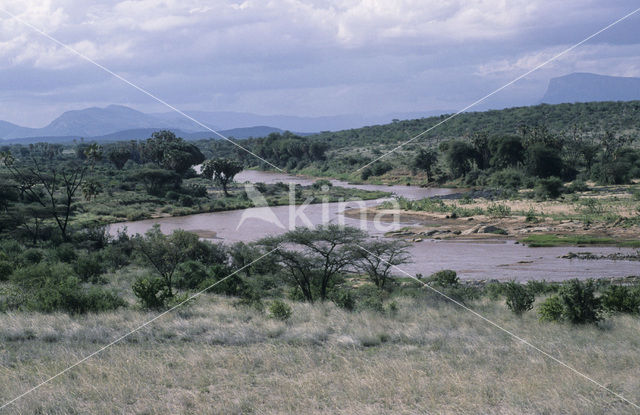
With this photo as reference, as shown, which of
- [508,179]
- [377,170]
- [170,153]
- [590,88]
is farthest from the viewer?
[377,170]

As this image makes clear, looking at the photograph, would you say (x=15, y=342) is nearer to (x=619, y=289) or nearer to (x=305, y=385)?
(x=305, y=385)

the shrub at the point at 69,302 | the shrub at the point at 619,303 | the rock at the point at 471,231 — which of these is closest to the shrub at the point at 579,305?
the shrub at the point at 619,303

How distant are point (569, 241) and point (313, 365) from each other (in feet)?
90.5

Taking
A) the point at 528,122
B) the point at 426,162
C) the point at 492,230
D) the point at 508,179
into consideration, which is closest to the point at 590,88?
the point at 492,230

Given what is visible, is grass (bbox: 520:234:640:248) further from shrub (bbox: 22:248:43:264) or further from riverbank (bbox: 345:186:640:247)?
shrub (bbox: 22:248:43:264)

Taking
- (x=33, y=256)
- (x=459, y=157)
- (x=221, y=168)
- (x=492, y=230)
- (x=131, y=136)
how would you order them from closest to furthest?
(x=33, y=256)
(x=492, y=230)
(x=221, y=168)
(x=459, y=157)
(x=131, y=136)

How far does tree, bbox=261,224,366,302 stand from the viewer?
58.0 ft

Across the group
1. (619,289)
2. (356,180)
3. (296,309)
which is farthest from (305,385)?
(356,180)

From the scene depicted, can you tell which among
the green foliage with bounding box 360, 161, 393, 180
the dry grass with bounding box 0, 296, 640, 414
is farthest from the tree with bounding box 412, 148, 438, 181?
the dry grass with bounding box 0, 296, 640, 414

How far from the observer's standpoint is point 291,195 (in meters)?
58.8

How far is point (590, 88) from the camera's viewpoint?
81.5ft

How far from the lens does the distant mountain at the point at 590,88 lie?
2311 centimetres

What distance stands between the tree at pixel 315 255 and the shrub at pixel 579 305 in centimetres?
757

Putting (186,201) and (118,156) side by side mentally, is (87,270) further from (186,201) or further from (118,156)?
(118,156)
